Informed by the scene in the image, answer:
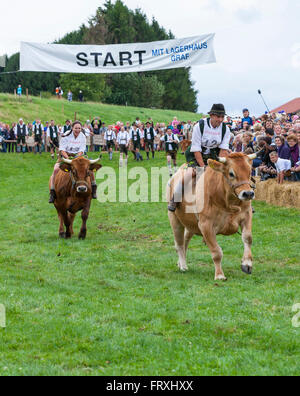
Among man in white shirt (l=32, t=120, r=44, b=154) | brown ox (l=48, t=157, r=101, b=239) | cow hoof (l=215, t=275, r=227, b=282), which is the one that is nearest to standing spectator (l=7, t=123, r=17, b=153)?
man in white shirt (l=32, t=120, r=44, b=154)

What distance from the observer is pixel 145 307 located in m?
7.71

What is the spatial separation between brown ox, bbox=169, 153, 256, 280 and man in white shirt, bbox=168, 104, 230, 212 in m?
0.38

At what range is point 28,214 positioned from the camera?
63.9ft

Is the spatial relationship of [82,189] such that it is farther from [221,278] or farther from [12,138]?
[12,138]

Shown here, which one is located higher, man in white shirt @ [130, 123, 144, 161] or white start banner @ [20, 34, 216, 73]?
→ white start banner @ [20, 34, 216, 73]

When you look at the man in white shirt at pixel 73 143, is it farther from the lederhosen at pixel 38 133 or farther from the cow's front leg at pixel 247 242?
the lederhosen at pixel 38 133

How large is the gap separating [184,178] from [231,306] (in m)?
3.58

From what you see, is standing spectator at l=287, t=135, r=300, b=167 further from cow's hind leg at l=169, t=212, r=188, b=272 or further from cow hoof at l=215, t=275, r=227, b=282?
cow hoof at l=215, t=275, r=227, b=282

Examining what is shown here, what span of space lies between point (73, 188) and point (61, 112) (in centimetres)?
4248

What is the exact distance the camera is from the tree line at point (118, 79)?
73125 mm

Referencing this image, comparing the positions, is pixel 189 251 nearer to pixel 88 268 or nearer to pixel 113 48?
pixel 88 268

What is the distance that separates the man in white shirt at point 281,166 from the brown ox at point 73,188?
5976 millimetres

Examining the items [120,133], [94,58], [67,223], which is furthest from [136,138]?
[67,223]

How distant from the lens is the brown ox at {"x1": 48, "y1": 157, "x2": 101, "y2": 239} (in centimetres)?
1388
